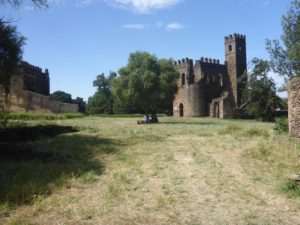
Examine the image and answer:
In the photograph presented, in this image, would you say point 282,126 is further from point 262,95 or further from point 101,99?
point 101,99

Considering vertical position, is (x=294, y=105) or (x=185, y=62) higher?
(x=185, y=62)

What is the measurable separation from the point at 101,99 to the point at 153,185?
6379cm

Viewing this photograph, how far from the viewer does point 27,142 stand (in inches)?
504

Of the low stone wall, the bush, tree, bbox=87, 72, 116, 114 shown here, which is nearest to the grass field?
the low stone wall

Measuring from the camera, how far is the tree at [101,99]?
6814cm

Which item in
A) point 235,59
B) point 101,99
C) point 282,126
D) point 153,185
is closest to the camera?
point 153,185

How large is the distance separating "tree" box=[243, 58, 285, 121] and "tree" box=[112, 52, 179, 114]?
12.1 meters

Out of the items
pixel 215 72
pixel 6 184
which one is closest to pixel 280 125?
pixel 6 184

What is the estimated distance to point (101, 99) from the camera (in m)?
70.2

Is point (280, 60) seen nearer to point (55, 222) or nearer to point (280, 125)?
point (280, 125)

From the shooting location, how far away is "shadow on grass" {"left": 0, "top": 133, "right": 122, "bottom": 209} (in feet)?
21.9

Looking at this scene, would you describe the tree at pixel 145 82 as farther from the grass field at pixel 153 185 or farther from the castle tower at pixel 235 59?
the castle tower at pixel 235 59

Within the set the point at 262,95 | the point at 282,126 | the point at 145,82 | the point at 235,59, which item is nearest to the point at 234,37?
the point at 235,59

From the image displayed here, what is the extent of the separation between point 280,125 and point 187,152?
7029 millimetres
